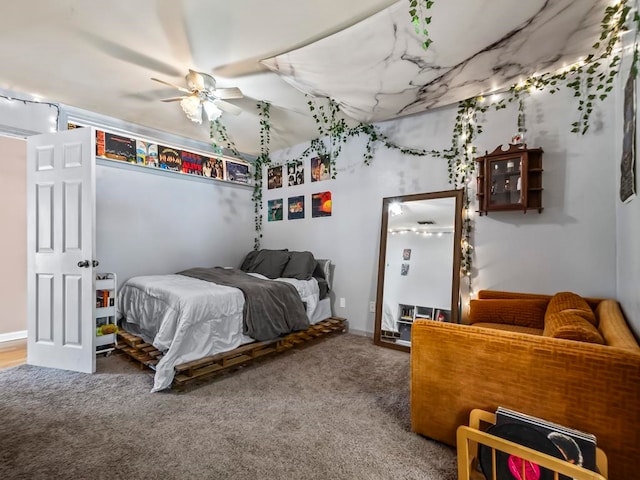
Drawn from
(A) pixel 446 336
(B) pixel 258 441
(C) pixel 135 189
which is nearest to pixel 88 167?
(C) pixel 135 189

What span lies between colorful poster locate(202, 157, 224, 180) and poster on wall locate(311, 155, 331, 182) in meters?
1.42

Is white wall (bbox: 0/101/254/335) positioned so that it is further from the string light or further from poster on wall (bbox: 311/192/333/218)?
poster on wall (bbox: 311/192/333/218)

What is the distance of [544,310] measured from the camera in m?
2.34

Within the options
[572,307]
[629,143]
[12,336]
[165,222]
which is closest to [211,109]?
[165,222]

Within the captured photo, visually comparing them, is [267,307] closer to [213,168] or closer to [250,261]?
[250,261]

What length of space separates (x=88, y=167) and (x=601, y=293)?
435 centimetres

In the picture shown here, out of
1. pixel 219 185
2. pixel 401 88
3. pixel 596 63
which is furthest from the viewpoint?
pixel 219 185

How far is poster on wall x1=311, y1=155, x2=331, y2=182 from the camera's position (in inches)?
161

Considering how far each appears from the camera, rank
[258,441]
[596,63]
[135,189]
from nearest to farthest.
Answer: [258,441]
[596,63]
[135,189]

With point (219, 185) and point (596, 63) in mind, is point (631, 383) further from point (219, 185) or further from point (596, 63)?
point (219, 185)

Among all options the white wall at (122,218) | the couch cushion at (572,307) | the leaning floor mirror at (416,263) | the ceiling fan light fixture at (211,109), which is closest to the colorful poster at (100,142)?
the white wall at (122,218)

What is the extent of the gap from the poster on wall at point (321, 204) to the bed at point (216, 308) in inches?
25.5

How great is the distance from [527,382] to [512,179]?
6.09 ft

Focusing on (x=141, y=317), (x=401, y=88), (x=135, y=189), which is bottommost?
(x=141, y=317)
